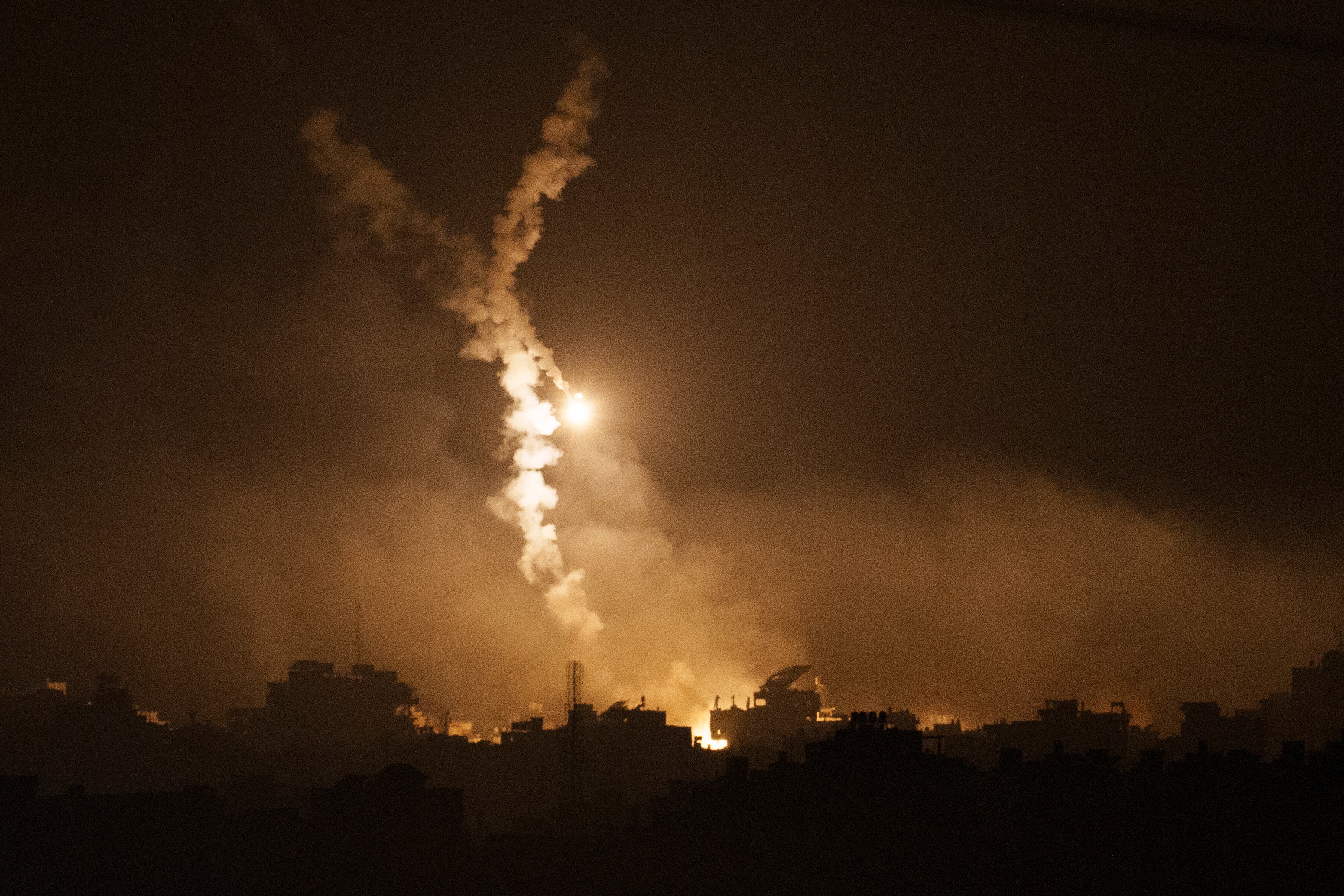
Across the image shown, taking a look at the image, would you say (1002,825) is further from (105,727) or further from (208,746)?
(105,727)

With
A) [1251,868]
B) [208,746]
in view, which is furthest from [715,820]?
[208,746]

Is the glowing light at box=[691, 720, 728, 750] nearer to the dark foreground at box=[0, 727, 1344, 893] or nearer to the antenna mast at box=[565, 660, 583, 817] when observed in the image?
the antenna mast at box=[565, 660, 583, 817]

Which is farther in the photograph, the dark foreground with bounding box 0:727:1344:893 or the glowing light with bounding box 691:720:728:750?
the glowing light with bounding box 691:720:728:750

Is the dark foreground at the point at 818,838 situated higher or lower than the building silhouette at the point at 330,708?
lower

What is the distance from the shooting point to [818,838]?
40.0m

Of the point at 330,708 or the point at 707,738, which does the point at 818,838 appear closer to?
the point at 707,738

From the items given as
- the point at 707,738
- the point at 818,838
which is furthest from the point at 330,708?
the point at 818,838

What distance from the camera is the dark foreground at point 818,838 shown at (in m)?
37.4

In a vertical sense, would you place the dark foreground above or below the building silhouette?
below

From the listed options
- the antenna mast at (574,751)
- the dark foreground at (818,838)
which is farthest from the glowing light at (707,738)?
the dark foreground at (818,838)

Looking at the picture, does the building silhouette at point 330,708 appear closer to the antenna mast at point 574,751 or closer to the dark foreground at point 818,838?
the antenna mast at point 574,751

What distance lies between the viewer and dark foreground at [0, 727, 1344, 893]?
37.4 m

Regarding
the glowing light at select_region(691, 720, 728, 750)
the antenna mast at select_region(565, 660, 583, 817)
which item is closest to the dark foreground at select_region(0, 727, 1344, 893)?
the antenna mast at select_region(565, 660, 583, 817)

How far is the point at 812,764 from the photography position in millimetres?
43562
